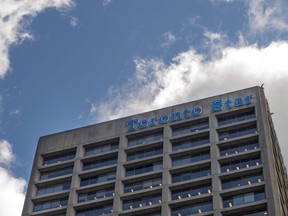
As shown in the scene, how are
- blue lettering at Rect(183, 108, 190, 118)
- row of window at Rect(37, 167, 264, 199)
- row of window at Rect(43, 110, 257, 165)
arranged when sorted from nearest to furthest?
1. row of window at Rect(37, 167, 264, 199)
2. row of window at Rect(43, 110, 257, 165)
3. blue lettering at Rect(183, 108, 190, 118)

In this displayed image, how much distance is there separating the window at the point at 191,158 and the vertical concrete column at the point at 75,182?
16.6 m

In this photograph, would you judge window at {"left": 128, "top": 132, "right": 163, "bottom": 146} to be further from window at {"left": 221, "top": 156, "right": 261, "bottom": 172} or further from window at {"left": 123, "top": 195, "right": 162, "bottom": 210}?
window at {"left": 221, "top": 156, "right": 261, "bottom": 172}

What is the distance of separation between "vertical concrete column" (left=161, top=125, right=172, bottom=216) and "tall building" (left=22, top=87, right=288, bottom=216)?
164 mm

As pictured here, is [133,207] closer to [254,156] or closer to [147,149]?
[147,149]

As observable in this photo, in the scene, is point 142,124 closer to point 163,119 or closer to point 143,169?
point 163,119

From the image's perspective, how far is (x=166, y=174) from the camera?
346ft

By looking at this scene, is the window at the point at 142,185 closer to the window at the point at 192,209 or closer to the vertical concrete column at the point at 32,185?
the window at the point at 192,209

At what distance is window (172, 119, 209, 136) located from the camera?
112 m

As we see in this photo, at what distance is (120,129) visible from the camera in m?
117

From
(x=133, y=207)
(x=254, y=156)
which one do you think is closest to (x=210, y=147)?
(x=254, y=156)

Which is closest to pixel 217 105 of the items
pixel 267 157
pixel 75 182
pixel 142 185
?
pixel 267 157

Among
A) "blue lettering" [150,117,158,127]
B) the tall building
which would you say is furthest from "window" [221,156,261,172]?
"blue lettering" [150,117,158,127]

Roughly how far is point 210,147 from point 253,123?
806 centimetres

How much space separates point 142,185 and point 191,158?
8945 mm
